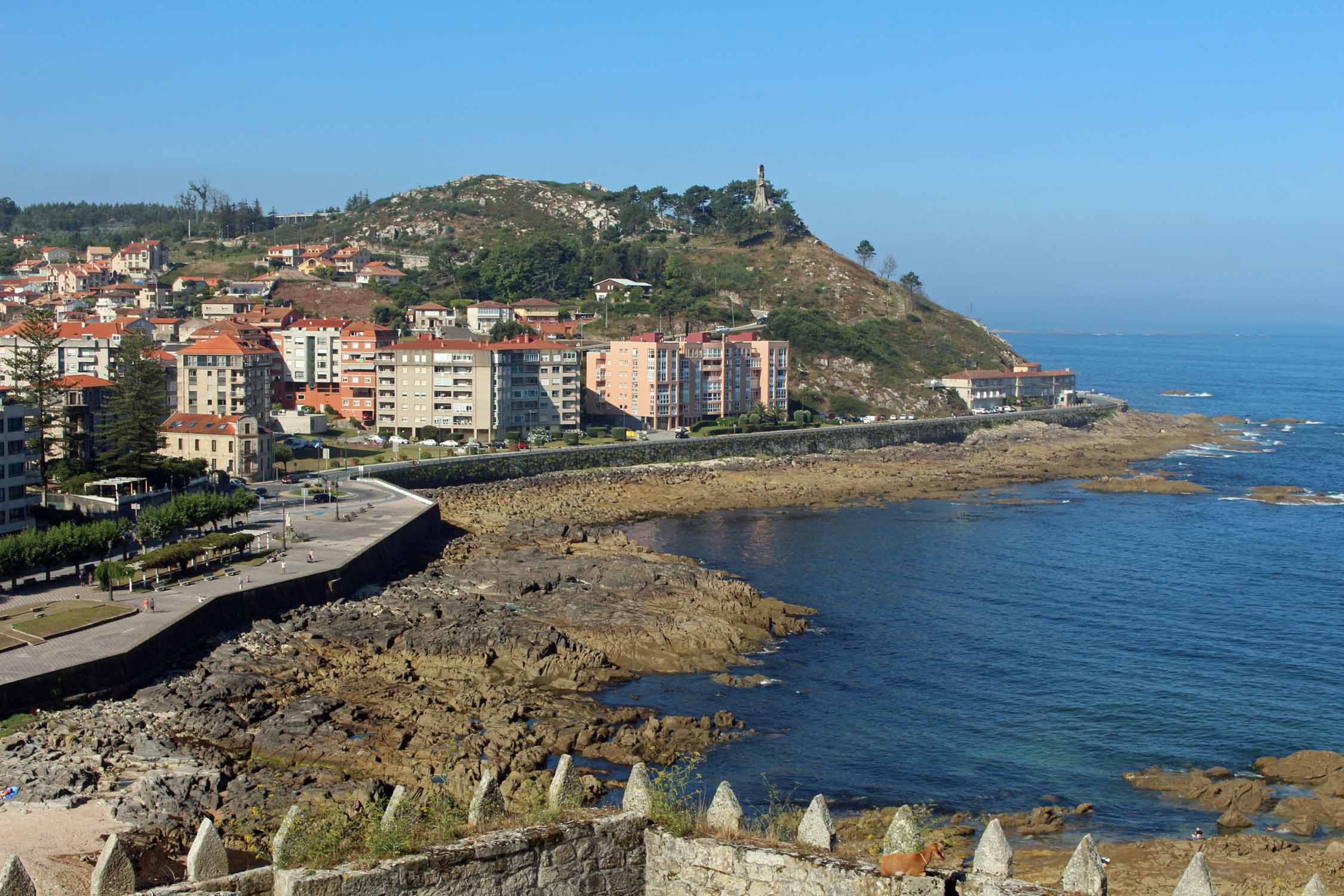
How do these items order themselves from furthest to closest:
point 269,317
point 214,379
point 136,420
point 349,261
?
1. point 349,261
2. point 269,317
3. point 214,379
4. point 136,420

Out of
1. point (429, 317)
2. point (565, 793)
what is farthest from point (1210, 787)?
point (429, 317)

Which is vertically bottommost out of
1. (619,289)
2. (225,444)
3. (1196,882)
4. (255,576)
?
(255,576)

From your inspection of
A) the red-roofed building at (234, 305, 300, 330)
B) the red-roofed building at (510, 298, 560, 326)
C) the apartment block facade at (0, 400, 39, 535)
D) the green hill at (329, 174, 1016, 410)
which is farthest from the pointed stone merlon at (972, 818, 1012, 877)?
the red-roofed building at (510, 298, 560, 326)

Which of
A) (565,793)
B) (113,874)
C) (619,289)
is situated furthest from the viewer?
(619,289)

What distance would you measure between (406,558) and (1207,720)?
2947cm

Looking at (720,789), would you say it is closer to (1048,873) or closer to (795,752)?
(1048,873)

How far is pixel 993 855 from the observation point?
8.58 m

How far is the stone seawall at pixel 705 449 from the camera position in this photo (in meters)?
68.4

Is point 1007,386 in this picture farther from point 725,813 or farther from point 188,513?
point 725,813

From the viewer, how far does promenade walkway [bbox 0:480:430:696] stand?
30281 millimetres

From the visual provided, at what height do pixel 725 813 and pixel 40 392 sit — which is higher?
pixel 40 392

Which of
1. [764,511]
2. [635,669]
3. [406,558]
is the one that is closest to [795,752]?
[635,669]

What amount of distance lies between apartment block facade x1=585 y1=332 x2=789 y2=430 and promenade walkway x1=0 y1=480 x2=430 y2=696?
31.2 m

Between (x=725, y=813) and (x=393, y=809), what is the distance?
2432 millimetres
